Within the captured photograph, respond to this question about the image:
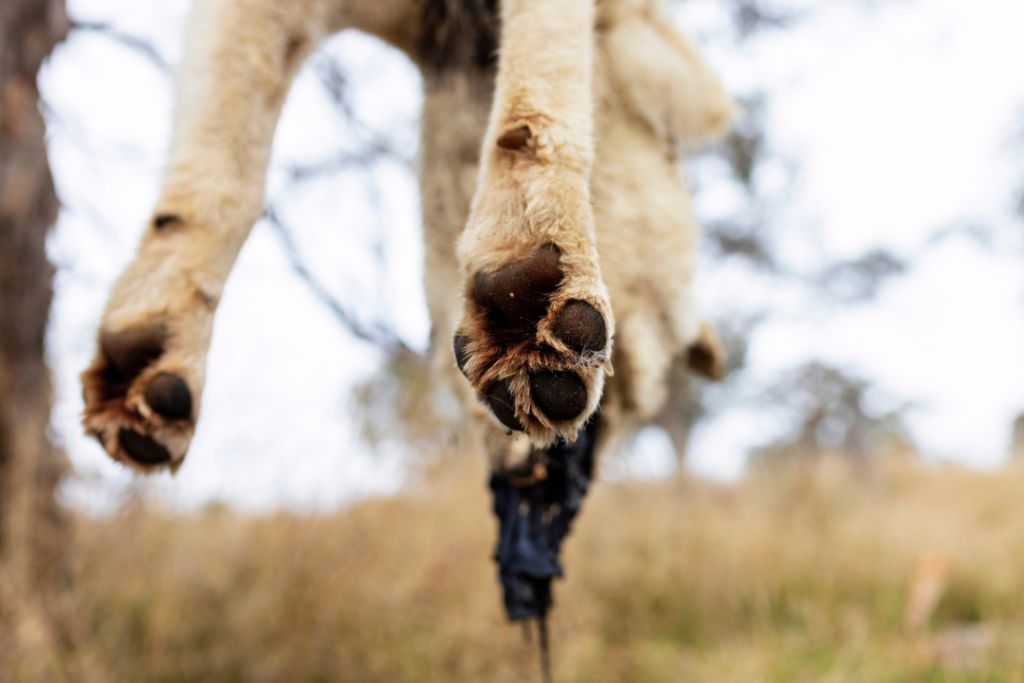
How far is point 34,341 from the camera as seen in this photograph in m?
3.42

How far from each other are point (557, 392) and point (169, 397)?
0.63 meters

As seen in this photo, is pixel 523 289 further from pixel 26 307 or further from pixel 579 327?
pixel 26 307

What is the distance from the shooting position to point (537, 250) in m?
0.83

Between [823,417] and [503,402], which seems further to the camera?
[823,417]

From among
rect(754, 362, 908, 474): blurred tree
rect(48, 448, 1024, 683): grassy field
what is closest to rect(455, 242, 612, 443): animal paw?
rect(48, 448, 1024, 683): grassy field

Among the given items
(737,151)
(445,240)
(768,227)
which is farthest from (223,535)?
(768,227)

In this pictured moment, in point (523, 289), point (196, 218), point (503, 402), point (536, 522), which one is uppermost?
point (196, 218)

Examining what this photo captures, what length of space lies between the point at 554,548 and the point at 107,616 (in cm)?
342

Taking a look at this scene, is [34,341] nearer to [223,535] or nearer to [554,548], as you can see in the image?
[223,535]

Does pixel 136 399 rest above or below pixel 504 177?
below

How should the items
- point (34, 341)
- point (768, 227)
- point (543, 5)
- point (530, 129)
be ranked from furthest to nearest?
1. point (768, 227)
2. point (34, 341)
3. point (543, 5)
4. point (530, 129)

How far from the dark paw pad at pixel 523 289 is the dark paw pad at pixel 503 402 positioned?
83mm

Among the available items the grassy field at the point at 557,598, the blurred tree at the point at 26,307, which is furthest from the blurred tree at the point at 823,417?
the blurred tree at the point at 26,307

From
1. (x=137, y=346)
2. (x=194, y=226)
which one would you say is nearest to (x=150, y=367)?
(x=137, y=346)
